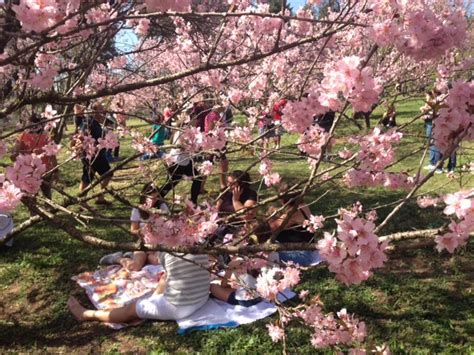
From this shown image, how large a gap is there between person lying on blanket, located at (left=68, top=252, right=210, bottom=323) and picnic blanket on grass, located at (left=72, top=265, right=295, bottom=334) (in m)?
0.06

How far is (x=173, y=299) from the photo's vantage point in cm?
372

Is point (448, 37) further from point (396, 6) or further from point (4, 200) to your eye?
point (4, 200)

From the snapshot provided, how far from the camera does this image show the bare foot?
3916 mm

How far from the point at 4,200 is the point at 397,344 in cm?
266

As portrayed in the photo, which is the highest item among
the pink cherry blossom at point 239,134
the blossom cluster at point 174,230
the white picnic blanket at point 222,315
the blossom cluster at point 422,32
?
the blossom cluster at point 422,32

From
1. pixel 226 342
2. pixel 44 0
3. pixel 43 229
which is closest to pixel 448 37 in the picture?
pixel 44 0

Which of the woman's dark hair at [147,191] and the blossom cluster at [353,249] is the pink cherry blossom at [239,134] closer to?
the woman's dark hair at [147,191]

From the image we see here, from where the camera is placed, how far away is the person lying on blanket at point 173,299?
367 cm

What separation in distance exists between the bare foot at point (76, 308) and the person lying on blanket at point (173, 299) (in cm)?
6

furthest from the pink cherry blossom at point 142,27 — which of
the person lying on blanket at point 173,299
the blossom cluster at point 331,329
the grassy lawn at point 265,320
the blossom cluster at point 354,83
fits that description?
the blossom cluster at point 331,329

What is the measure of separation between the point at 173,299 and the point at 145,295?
661 millimetres

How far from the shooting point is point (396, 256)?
15.5 feet

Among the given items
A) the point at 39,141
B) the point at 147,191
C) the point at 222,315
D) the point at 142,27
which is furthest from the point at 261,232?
the point at 142,27

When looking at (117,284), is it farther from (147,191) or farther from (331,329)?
(331,329)
